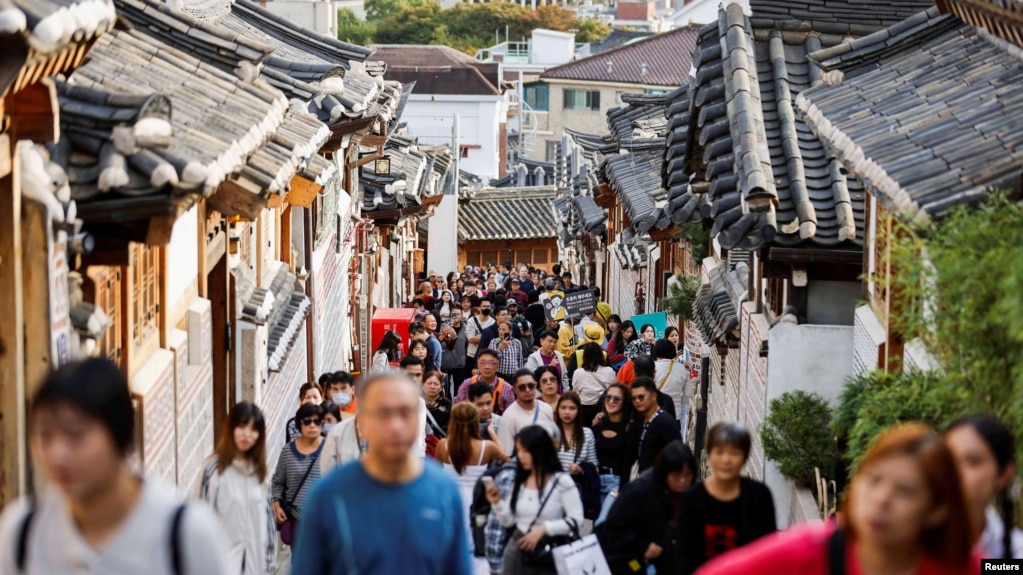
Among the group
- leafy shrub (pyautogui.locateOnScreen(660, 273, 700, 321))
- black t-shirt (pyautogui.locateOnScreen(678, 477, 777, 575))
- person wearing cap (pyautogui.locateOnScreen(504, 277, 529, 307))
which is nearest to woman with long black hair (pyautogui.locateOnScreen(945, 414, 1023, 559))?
black t-shirt (pyautogui.locateOnScreen(678, 477, 777, 575))

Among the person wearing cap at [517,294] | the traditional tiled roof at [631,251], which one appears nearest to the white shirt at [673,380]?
the traditional tiled roof at [631,251]

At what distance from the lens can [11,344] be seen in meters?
8.11

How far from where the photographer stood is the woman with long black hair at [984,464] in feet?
21.0

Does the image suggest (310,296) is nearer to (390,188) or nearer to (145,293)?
(145,293)

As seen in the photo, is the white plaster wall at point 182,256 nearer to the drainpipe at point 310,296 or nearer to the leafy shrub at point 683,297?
the drainpipe at point 310,296

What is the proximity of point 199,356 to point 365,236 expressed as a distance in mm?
20407

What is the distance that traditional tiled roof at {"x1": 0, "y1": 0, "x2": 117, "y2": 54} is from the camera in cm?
676

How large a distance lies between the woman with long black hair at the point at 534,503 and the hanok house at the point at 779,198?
4.68 metres

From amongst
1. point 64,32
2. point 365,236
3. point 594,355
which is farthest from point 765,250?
point 365,236

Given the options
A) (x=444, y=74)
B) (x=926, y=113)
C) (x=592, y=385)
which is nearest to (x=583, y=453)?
(x=926, y=113)

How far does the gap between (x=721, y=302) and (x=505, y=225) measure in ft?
136

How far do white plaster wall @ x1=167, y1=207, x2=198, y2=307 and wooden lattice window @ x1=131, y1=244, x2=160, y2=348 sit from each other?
0.23m

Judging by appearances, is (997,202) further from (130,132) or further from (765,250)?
(765,250)

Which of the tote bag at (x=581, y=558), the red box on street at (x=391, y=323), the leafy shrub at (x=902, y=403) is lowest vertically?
the tote bag at (x=581, y=558)
